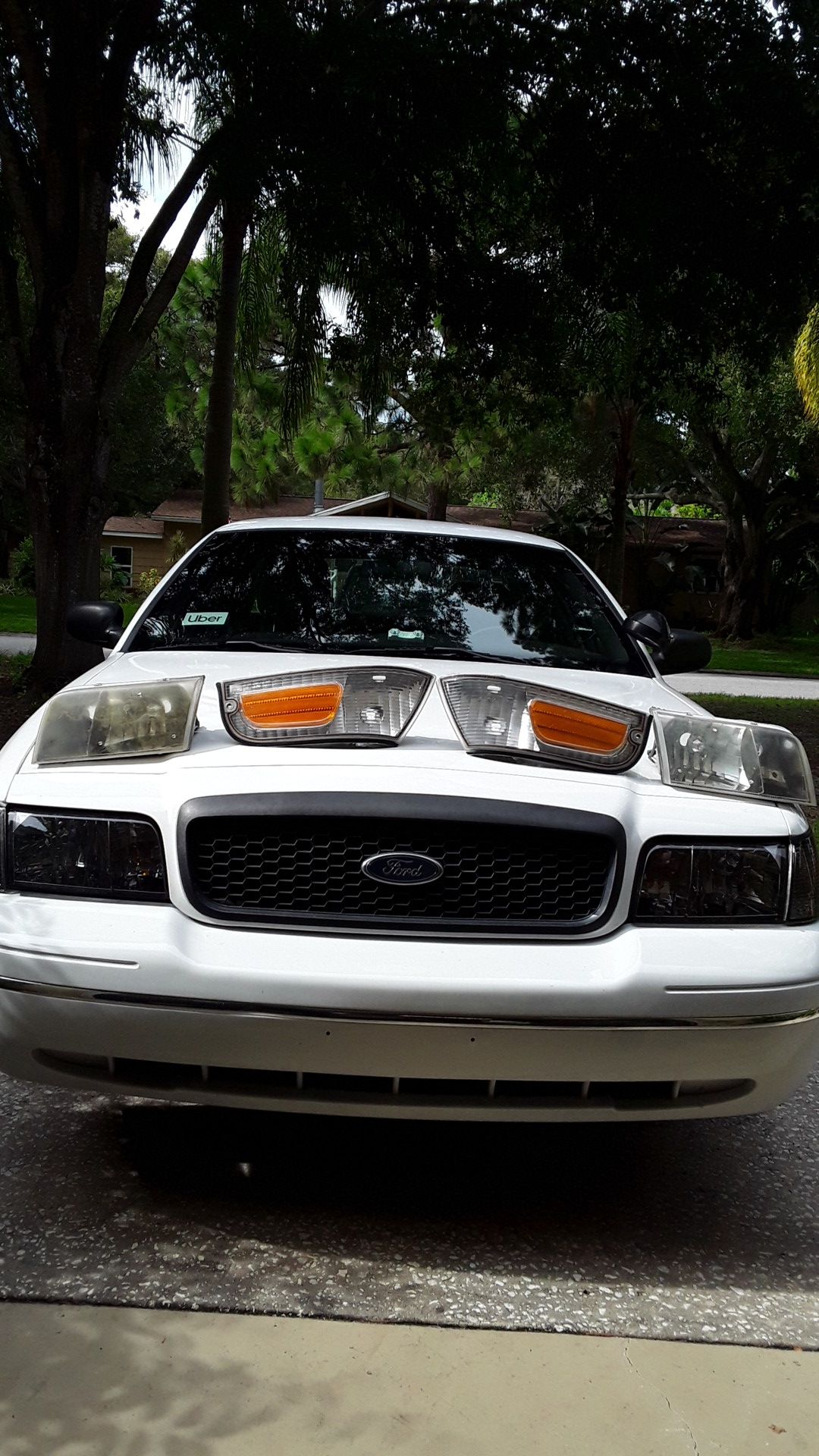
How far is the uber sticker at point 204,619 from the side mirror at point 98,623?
0.27m

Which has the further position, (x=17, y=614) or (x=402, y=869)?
(x=17, y=614)

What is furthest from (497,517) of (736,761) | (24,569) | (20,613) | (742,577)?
(736,761)

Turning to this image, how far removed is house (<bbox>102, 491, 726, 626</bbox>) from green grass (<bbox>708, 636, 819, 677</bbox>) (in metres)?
5.91

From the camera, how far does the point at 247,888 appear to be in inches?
109

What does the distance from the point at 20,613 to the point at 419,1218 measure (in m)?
28.6

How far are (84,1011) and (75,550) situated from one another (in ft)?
29.7

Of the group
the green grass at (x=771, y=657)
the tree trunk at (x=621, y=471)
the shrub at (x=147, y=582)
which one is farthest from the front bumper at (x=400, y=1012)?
the shrub at (x=147, y=582)

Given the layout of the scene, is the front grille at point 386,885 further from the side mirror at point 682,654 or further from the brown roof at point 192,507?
the brown roof at point 192,507

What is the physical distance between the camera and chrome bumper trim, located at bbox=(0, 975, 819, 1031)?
8.52ft

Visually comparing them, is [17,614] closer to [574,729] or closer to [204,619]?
[204,619]

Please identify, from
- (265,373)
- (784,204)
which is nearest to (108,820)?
(784,204)

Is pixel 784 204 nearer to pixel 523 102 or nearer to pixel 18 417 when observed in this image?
pixel 523 102

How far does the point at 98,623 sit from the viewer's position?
434 cm

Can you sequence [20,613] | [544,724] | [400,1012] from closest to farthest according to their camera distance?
[400,1012], [544,724], [20,613]
